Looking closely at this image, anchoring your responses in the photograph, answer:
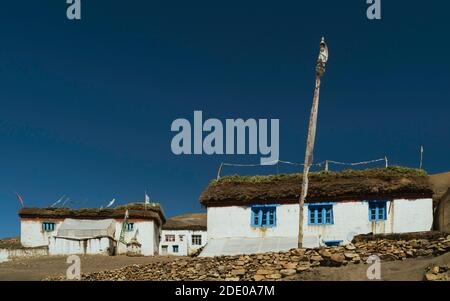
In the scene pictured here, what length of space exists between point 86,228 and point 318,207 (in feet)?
67.2

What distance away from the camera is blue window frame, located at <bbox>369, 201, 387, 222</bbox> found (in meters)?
28.2

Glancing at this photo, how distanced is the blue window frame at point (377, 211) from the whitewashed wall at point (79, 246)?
20.8 metres

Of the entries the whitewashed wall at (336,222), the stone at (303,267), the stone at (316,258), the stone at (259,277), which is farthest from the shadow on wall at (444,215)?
the stone at (259,277)

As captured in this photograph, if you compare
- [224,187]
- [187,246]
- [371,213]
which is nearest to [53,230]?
[187,246]

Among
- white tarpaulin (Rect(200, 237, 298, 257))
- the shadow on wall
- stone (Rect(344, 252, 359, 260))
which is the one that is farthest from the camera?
white tarpaulin (Rect(200, 237, 298, 257))

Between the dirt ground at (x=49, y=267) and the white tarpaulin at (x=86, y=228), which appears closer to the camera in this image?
the dirt ground at (x=49, y=267)

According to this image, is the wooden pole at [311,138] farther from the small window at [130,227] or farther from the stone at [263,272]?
the small window at [130,227]

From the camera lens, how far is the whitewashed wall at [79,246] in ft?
129

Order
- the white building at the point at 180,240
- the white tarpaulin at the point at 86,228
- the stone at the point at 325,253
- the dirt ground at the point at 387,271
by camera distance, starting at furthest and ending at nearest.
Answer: the white building at the point at 180,240, the white tarpaulin at the point at 86,228, the stone at the point at 325,253, the dirt ground at the point at 387,271

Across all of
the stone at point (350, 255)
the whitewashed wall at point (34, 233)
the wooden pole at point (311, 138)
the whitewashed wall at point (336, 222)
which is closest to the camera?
the stone at point (350, 255)

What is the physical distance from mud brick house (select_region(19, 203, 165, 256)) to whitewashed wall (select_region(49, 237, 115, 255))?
855mm

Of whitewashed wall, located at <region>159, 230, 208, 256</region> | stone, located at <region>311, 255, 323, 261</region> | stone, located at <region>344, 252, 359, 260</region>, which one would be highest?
stone, located at <region>344, 252, 359, 260</region>

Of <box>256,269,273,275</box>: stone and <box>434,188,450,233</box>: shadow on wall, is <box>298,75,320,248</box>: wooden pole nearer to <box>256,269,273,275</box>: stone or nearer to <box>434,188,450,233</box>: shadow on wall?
<box>434,188,450,233</box>: shadow on wall

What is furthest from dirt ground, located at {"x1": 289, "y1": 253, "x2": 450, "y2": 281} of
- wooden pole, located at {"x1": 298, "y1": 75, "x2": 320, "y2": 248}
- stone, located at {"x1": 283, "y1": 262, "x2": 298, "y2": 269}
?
wooden pole, located at {"x1": 298, "y1": 75, "x2": 320, "y2": 248}
